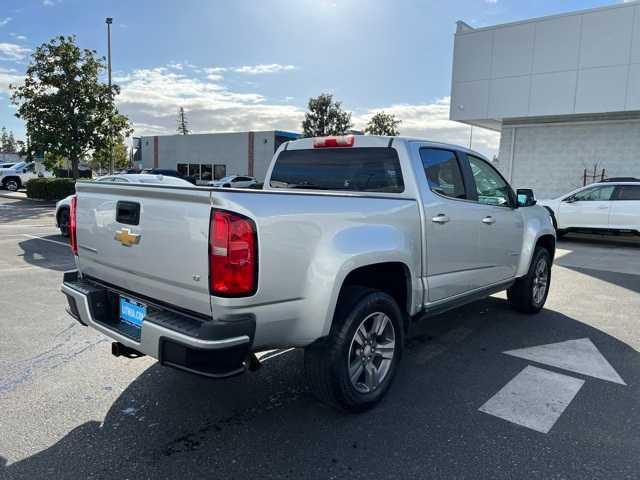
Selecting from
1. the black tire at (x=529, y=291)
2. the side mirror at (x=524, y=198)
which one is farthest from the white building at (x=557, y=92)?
the side mirror at (x=524, y=198)

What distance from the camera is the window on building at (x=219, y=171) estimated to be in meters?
42.5

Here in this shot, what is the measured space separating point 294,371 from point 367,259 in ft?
4.62

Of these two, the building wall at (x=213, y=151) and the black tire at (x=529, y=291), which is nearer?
the black tire at (x=529, y=291)

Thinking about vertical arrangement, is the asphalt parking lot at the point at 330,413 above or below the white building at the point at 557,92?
Answer: below

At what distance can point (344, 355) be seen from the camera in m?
3.10

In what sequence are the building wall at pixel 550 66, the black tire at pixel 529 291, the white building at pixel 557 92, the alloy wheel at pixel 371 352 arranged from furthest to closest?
1. the white building at pixel 557 92
2. the building wall at pixel 550 66
3. the black tire at pixel 529 291
4. the alloy wheel at pixel 371 352

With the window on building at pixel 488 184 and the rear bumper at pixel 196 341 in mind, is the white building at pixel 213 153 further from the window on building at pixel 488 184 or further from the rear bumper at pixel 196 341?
the rear bumper at pixel 196 341

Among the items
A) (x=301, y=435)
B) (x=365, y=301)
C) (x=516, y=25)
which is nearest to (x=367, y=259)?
(x=365, y=301)

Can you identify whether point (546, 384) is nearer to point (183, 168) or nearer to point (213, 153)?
point (213, 153)

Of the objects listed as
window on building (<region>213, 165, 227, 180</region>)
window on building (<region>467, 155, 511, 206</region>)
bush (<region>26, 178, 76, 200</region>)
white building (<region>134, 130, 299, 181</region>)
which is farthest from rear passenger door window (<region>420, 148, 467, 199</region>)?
window on building (<region>213, 165, 227, 180</region>)

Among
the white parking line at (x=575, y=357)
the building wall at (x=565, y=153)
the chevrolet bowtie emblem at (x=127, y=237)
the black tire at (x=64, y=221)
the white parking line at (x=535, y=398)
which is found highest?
the building wall at (x=565, y=153)

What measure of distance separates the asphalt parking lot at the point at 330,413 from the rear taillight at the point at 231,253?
1009 millimetres

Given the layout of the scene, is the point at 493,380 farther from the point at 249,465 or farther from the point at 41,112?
the point at 41,112

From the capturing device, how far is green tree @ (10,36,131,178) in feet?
72.0
